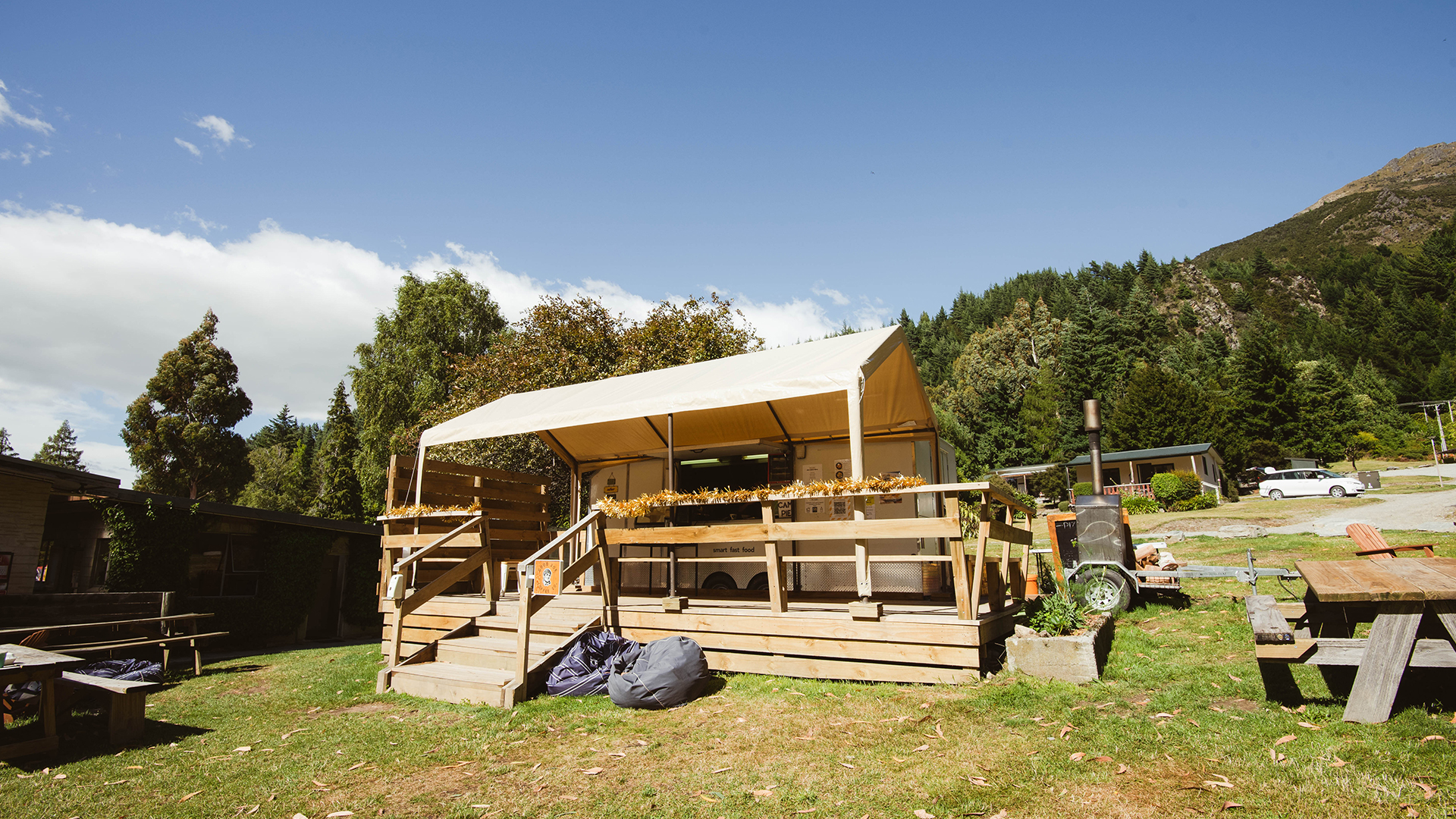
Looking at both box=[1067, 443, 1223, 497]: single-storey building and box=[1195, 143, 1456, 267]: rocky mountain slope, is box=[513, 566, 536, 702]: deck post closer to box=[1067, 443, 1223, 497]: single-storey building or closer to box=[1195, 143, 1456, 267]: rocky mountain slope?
box=[1067, 443, 1223, 497]: single-storey building

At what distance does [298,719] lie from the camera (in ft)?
21.6

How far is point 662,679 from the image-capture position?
5844 mm

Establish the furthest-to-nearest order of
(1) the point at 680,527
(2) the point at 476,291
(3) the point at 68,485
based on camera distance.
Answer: (2) the point at 476,291 → (3) the point at 68,485 → (1) the point at 680,527

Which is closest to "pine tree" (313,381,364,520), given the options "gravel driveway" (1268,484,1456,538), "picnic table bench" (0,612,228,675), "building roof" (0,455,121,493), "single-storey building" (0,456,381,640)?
"single-storey building" (0,456,381,640)

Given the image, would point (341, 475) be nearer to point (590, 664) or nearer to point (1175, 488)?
point (590, 664)

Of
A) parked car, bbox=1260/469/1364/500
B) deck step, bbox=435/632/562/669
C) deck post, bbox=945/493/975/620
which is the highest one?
parked car, bbox=1260/469/1364/500

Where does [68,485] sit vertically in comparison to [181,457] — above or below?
below

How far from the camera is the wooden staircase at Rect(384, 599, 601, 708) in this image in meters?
6.48

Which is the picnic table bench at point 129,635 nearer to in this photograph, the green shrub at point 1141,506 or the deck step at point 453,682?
the deck step at point 453,682

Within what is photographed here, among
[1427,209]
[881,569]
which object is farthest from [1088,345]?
[1427,209]

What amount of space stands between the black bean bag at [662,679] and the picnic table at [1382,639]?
4.01 meters

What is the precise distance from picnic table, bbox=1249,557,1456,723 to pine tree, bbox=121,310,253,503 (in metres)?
37.6

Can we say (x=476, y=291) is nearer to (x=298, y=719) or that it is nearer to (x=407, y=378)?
(x=407, y=378)

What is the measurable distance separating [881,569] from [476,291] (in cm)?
2695
